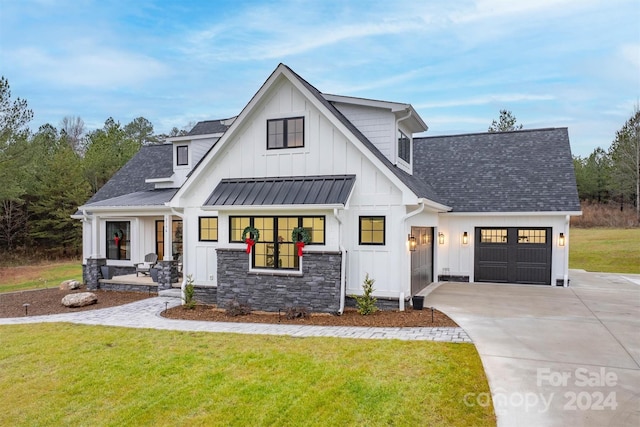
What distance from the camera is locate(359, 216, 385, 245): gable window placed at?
10.1m

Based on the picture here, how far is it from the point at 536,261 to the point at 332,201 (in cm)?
Result: 872

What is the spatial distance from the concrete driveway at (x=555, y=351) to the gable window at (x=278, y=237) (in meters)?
3.78

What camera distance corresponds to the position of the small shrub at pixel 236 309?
1006 centimetres

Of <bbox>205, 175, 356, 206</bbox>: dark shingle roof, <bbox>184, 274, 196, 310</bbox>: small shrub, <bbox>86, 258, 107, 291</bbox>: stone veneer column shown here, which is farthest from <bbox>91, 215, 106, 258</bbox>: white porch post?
<bbox>205, 175, 356, 206</bbox>: dark shingle roof

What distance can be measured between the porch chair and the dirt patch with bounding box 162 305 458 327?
4.85 m

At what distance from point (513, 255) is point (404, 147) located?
19.0ft

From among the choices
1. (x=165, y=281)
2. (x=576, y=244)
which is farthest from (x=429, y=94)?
(x=165, y=281)

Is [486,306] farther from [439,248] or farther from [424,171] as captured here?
[424,171]

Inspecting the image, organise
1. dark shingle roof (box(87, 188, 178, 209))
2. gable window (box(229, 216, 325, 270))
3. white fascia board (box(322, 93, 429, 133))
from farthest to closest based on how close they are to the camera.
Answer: dark shingle roof (box(87, 188, 178, 209))
white fascia board (box(322, 93, 429, 133))
gable window (box(229, 216, 325, 270))

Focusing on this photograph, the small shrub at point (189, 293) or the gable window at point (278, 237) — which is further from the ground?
the gable window at point (278, 237)

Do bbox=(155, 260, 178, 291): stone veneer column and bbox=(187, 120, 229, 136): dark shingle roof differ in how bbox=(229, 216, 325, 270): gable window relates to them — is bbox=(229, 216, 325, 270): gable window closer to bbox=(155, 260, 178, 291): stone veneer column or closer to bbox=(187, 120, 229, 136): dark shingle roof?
bbox=(155, 260, 178, 291): stone veneer column

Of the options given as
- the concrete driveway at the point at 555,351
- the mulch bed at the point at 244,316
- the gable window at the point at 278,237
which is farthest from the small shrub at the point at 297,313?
the concrete driveway at the point at 555,351

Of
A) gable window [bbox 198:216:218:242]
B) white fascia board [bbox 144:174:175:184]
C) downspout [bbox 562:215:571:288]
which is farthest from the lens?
white fascia board [bbox 144:174:175:184]

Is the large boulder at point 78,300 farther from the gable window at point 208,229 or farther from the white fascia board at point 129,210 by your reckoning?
the gable window at point 208,229
